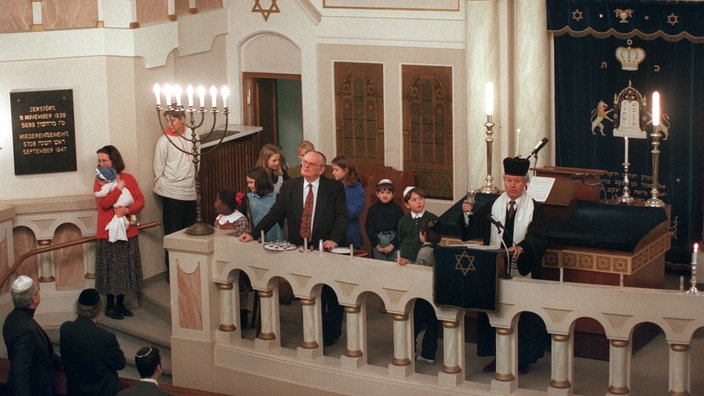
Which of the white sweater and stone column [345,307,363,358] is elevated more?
the white sweater

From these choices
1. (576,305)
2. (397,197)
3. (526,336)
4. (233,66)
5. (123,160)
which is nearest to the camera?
(576,305)

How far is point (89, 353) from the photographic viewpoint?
9.49 metres

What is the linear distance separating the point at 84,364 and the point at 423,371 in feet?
8.82

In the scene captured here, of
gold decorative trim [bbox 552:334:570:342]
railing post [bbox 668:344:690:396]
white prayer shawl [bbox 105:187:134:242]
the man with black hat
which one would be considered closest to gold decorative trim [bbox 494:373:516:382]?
gold decorative trim [bbox 552:334:570:342]

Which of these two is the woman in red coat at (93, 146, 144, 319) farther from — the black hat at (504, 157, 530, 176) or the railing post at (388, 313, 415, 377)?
the black hat at (504, 157, 530, 176)

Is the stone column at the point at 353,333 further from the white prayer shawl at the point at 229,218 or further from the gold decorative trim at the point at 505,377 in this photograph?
the white prayer shawl at the point at 229,218

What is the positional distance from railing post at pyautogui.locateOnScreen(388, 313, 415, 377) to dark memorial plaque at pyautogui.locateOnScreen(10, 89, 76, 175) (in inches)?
181

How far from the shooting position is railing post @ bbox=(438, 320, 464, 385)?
9891 millimetres

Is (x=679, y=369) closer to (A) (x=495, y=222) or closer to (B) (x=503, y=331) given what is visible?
(B) (x=503, y=331)

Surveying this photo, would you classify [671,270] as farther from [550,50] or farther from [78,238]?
[78,238]

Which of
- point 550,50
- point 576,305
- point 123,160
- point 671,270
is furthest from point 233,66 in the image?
point 576,305

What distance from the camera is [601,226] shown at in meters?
10.6

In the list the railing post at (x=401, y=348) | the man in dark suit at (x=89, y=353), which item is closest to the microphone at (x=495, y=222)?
the railing post at (x=401, y=348)

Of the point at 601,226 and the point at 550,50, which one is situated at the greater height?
the point at 550,50
